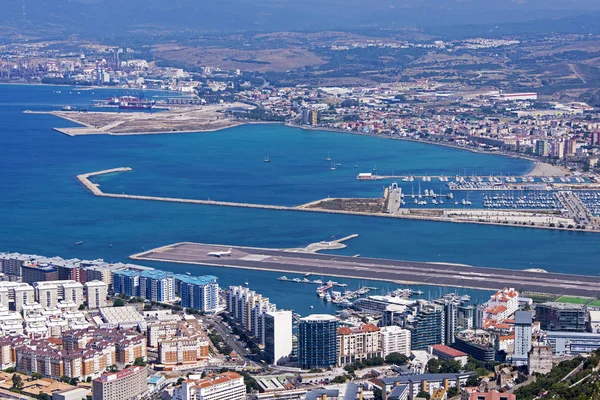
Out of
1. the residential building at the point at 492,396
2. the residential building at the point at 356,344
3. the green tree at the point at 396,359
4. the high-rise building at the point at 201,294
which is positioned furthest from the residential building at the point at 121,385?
the high-rise building at the point at 201,294

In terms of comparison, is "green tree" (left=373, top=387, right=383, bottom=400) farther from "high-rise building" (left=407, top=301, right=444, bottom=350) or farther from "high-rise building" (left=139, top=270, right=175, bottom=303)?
"high-rise building" (left=139, top=270, right=175, bottom=303)

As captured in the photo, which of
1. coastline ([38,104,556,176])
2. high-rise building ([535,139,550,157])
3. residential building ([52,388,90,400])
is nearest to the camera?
residential building ([52,388,90,400])

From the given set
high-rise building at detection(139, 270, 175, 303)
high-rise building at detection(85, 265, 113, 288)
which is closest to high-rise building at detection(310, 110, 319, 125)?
high-rise building at detection(85, 265, 113, 288)

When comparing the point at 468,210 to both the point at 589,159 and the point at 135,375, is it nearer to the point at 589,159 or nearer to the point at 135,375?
the point at 589,159

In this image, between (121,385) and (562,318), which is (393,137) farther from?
(121,385)

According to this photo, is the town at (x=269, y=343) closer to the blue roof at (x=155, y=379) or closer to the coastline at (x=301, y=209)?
the blue roof at (x=155, y=379)
